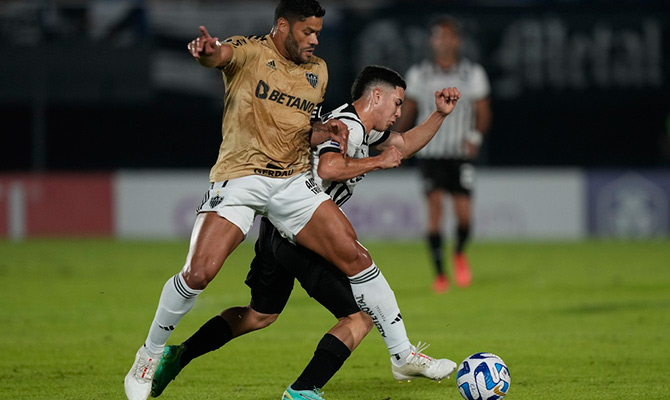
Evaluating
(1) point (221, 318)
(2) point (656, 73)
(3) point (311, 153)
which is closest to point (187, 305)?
(1) point (221, 318)

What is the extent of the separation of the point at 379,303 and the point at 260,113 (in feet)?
3.90

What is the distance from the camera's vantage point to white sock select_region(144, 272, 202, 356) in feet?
17.8

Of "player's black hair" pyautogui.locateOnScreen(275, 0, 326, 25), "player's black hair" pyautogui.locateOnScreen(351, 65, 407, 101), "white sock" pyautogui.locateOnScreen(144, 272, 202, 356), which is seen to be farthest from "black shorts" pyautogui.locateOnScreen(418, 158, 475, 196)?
"white sock" pyautogui.locateOnScreen(144, 272, 202, 356)

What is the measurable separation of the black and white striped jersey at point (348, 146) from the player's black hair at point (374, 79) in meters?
0.12

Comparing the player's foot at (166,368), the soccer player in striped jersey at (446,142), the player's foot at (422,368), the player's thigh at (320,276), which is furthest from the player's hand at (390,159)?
the soccer player in striped jersey at (446,142)

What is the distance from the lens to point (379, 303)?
5.55m

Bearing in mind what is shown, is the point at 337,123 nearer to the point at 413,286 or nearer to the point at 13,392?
the point at 13,392

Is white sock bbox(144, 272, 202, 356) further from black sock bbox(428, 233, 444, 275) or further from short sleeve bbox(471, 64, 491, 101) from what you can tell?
short sleeve bbox(471, 64, 491, 101)

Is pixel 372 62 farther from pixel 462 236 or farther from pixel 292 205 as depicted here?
pixel 292 205

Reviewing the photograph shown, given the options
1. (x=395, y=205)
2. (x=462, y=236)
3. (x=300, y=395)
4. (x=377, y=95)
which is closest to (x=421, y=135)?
(x=377, y=95)

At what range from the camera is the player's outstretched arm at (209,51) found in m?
5.23

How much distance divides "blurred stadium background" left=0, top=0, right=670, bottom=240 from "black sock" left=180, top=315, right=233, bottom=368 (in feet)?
40.3

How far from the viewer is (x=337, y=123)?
566 cm

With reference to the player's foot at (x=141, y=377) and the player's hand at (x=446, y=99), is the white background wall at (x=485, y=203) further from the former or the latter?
the player's foot at (x=141, y=377)
